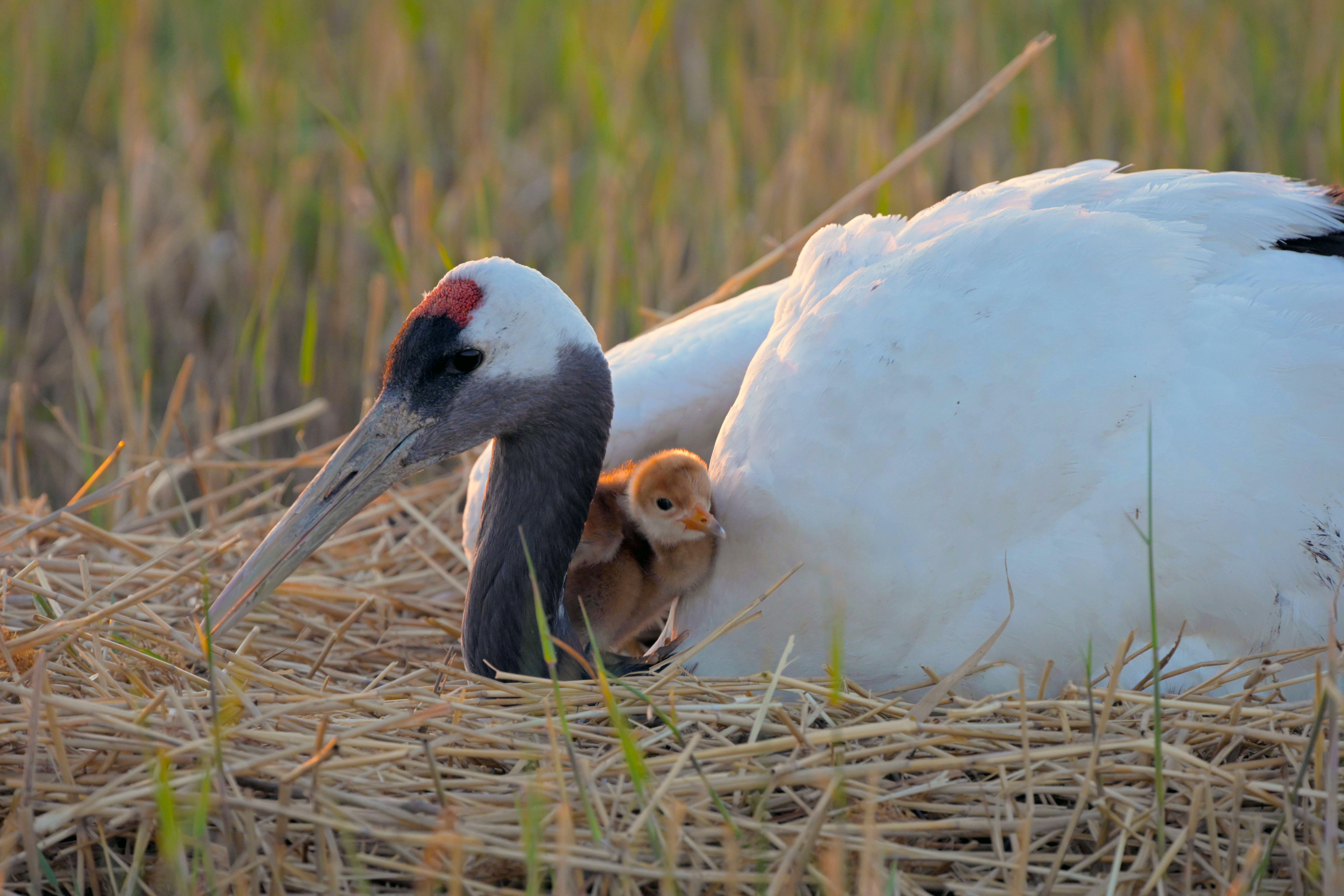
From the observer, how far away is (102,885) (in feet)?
5.96

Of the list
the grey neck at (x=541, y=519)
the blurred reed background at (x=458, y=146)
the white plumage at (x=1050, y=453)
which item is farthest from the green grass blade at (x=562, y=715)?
the blurred reed background at (x=458, y=146)

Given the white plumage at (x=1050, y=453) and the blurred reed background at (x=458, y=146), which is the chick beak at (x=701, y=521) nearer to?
the white plumage at (x=1050, y=453)

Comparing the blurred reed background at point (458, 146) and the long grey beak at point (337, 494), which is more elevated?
the blurred reed background at point (458, 146)

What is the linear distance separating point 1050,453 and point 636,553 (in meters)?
0.85

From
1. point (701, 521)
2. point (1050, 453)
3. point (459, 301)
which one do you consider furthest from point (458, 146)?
point (1050, 453)

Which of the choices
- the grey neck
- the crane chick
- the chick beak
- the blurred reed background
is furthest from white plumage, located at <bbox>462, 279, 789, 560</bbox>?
the blurred reed background

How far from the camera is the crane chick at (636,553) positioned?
7.49ft

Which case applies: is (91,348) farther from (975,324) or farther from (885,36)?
(885,36)

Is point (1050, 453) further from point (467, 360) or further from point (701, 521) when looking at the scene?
point (467, 360)

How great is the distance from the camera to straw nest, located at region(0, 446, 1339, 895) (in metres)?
1.69

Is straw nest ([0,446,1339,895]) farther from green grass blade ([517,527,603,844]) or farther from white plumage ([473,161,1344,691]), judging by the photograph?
white plumage ([473,161,1344,691])

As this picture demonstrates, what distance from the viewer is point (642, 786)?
1699 mm

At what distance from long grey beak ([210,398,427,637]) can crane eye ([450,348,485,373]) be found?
0.12 meters

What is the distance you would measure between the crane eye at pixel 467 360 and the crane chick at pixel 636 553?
0.36m
